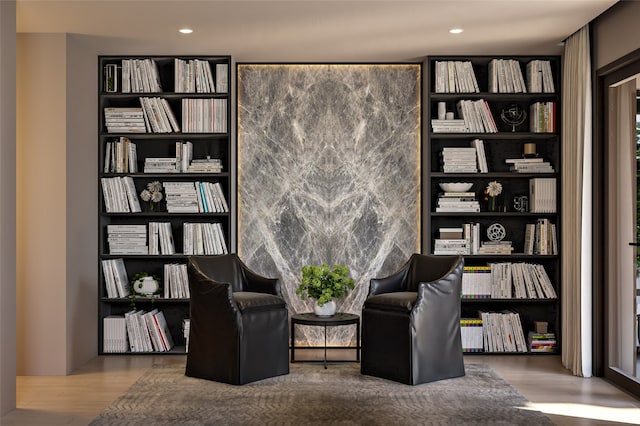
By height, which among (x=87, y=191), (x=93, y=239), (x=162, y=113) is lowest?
(x=93, y=239)

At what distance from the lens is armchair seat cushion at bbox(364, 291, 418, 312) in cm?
504

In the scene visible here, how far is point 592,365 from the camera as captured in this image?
17.8 ft

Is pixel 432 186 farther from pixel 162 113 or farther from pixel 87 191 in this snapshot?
pixel 87 191

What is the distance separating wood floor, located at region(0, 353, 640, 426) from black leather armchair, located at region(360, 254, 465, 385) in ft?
1.87

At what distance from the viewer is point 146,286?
245 inches

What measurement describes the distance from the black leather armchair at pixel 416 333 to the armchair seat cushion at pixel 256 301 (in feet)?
2.20

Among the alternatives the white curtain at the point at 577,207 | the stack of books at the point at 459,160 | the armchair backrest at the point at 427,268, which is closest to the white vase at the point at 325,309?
the armchair backrest at the point at 427,268

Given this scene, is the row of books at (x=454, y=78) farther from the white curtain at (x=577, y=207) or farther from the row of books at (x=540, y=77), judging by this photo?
the white curtain at (x=577, y=207)

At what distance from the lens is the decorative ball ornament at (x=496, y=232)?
6.42 metres

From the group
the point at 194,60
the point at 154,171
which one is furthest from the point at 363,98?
the point at 154,171

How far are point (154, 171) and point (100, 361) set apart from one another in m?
1.69

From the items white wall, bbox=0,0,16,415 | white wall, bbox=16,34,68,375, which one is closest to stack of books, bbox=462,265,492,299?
white wall, bbox=16,34,68,375

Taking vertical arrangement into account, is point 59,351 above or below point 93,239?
below

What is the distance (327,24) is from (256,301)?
6.91ft
